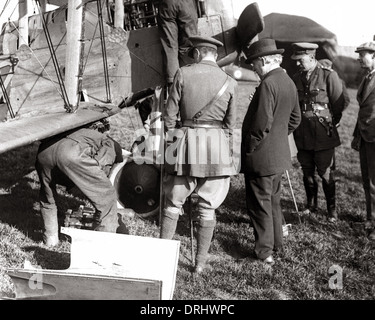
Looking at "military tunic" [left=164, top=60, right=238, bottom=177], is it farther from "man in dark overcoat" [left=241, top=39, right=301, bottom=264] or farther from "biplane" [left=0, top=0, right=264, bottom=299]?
"biplane" [left=0, top=0, right=264, bottom=299]

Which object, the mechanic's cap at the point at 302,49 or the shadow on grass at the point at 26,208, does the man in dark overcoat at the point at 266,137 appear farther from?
the shadow on grass at the point at 26,208

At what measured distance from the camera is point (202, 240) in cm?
493

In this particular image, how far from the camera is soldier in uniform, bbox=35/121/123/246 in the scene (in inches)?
200

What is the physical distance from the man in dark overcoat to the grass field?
0.44 meters

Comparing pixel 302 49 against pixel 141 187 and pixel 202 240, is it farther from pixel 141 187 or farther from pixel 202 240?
pixel 202 240

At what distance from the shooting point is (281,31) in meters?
23.9

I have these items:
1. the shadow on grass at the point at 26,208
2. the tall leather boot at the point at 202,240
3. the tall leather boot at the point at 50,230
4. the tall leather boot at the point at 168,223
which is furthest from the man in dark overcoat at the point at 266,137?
the shadow on grass at the point at 26,208

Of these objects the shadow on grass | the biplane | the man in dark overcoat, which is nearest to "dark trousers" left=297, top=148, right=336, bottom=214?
the man in dark overcoat

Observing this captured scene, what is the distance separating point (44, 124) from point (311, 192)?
420 centimetres

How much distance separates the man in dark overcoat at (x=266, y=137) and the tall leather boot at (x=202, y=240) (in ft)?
1.98

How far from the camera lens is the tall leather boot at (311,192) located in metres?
7.05

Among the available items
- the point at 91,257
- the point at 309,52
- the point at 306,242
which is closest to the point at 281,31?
the point at 309,52

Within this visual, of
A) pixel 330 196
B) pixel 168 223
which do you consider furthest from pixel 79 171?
pixel 330 196
